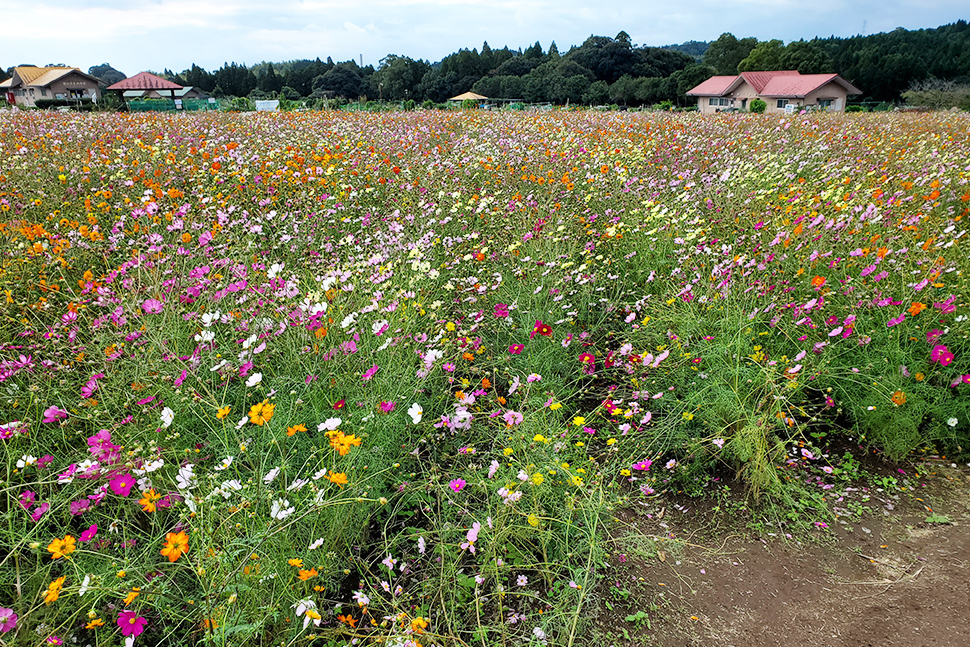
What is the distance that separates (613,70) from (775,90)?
20560 millimetres

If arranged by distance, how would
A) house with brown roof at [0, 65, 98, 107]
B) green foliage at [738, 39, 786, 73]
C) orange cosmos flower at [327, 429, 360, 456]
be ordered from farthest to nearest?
1. house with brown roof at [0, 65, 98, 107]
2. green foliage at [738, 39, 786, 73]
3. orange cosmos flower at [327, 429, 360, 456]

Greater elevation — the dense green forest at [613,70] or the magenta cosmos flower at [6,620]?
the dense green forest at [613,70]

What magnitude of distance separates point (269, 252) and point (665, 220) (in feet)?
10.1

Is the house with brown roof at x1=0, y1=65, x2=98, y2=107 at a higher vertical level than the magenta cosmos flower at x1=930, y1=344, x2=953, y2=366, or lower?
higher

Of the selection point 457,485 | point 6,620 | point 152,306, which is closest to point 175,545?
point 6,620

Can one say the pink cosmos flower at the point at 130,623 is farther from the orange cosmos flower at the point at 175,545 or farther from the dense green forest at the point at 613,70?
the dense green forest at the point at 613,70

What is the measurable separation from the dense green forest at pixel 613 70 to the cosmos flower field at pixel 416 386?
3993cm

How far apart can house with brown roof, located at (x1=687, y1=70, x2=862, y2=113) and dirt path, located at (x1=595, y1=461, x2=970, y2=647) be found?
137 feet

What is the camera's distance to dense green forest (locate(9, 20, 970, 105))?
45.9 meters

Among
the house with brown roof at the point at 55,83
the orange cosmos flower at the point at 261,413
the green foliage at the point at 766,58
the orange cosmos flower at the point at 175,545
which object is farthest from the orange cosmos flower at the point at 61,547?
the house with brown roof at the point at 55,83

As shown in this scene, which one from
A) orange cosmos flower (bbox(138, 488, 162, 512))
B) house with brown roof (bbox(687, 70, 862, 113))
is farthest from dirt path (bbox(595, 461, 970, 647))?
house with brown roof (bbox(687, 70, 862, 113))

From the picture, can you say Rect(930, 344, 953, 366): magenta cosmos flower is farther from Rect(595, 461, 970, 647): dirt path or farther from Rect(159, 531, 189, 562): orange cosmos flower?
Rect(159, 531, 189, 562): orange cosmos flower

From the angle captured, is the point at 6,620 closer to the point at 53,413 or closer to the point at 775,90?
the point at 53,413

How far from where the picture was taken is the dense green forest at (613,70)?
45938mm
